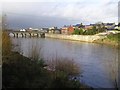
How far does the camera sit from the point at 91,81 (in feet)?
22.9

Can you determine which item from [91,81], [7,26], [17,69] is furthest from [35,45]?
[17,69]

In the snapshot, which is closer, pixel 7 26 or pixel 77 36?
pixel 7 26

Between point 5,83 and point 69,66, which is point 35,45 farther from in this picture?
point 5,83

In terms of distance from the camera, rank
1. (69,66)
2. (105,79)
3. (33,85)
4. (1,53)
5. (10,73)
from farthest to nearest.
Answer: (69,66), (105,79), (1,53), (10,73), (33,85)

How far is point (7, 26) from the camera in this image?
750 centimetres

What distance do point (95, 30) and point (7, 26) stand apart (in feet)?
102

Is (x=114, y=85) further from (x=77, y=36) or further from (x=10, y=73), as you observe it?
(x=77, y=36)

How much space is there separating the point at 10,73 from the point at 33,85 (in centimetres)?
73

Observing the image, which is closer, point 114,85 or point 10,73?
point 10,73

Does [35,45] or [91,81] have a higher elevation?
[35,45]

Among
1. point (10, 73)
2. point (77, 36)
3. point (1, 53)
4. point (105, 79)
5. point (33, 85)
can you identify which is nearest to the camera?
point (33, 85)

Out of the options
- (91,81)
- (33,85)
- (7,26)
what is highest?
(7,26)

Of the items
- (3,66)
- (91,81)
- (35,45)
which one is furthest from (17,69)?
(35,45)

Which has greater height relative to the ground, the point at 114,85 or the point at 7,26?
the point at 7,26
